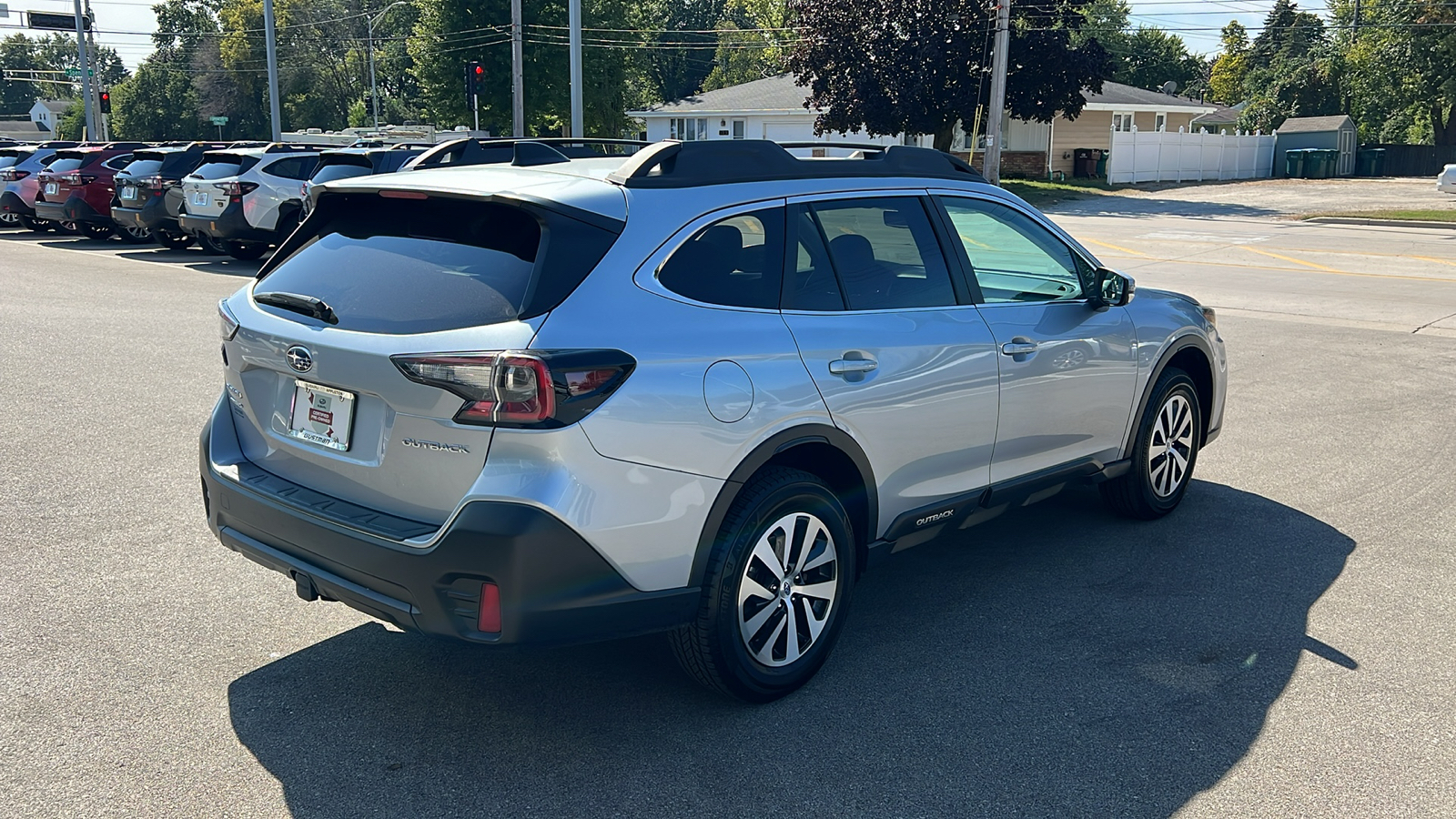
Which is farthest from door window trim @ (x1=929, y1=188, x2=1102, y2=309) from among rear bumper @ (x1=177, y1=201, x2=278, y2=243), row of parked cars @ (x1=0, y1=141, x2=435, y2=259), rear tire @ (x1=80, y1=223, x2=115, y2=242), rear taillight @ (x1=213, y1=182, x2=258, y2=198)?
rear tire @ (x1=80, y1=223, x2=115, y2=242)

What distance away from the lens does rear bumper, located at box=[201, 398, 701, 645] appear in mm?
3291

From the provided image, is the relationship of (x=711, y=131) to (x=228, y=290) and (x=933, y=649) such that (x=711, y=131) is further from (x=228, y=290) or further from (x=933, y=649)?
(x=933, y=649)

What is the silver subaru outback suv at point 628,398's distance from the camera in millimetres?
3354

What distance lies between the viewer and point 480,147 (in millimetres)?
5781

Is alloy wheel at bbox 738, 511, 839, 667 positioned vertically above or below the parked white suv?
below

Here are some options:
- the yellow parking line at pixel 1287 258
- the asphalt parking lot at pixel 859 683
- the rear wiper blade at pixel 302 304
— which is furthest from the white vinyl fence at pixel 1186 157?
the rear wiper blade at pixel 302 304

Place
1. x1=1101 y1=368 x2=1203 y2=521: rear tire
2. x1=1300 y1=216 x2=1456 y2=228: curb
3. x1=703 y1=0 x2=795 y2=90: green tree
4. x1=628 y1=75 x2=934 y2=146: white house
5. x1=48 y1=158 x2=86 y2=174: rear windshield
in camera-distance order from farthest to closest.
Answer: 1. x1=703 y1=0 x2=795 y2=90: green tree
2. x1=628 y1=75 x2=934 y2=146: white house
3. x1=1300 y1=216 x2=1456 y2=228: curb
4. x1=48 y1=158 x2=86 y2=174: rear windshield
5. x1=1101 y1=368 x2=1203 y2=521: rear tire

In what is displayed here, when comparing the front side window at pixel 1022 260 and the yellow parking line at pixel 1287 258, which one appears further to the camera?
the yellow parking line at pixel 1287 258

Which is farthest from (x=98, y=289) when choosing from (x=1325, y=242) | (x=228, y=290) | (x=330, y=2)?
(x=330, y=2)

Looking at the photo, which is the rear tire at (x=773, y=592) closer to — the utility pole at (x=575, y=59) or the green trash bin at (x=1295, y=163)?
the utility pole at (x=575, y=59)

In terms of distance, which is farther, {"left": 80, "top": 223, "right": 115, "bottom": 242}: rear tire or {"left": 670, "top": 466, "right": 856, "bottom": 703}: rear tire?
{"left": 80, "top": 223, "right": 115, "bottom": 242}: rear tire

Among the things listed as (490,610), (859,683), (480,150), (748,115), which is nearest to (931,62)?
(748,115)

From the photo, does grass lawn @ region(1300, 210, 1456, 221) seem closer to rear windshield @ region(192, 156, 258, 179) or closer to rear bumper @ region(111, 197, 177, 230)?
rear windshield @ region(192, 156, 258, 179)

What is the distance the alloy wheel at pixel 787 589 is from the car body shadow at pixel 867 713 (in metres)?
0.21
